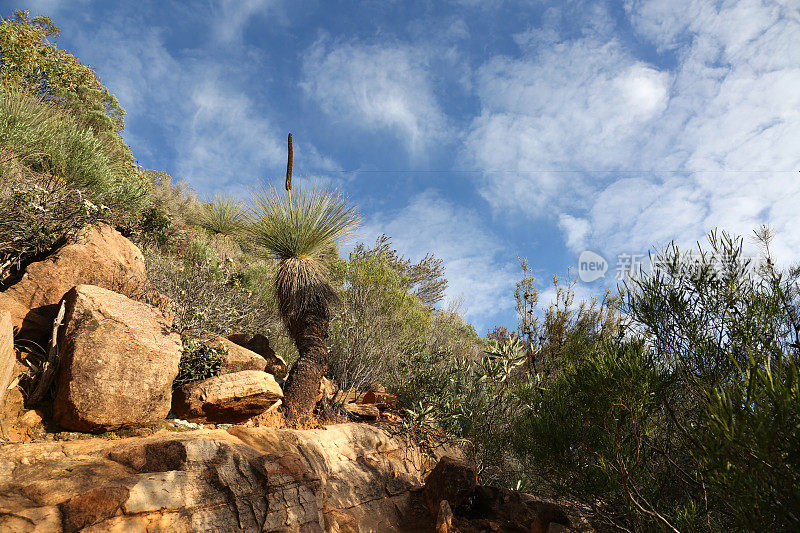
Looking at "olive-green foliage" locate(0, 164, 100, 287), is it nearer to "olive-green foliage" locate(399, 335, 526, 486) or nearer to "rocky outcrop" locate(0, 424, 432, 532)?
"rocky outcrop" locate(0, 424, 432, 532)

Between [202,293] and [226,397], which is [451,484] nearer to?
[226,397]

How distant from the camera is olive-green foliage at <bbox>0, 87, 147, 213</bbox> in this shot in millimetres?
7370

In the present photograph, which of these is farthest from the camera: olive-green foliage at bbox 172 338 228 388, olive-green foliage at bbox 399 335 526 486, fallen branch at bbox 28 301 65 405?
olive-green foliage at bbox 399 335 526 486

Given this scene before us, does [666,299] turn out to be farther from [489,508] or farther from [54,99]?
[54,99]

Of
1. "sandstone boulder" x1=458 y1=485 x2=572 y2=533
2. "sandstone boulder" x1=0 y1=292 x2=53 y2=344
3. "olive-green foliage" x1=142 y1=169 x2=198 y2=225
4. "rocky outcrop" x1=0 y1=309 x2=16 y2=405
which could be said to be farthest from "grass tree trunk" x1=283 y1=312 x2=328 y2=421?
"olive-green foliage" x1=142 y1=169 x2=198 y2=225

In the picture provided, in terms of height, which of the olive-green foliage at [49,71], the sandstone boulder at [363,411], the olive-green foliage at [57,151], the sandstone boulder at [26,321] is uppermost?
the olive-green foliage at [49,71]

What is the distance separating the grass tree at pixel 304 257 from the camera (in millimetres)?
7902

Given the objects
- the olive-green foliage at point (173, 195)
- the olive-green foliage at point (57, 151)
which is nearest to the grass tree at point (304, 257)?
the olive-green foliage at point (57, 151)

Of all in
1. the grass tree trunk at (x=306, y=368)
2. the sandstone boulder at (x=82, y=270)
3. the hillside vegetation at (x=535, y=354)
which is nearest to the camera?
the hillside vegetation at (x=535, y=354)

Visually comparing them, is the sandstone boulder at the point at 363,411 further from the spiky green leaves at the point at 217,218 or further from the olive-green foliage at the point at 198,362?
the spiky green leaves at the point at 217,218

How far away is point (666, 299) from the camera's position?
472 cm

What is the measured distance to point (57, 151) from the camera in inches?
325

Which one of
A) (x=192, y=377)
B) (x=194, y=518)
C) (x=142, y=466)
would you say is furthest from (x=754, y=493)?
(x=192, y=377)

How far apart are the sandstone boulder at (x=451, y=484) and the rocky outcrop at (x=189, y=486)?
58 cm
